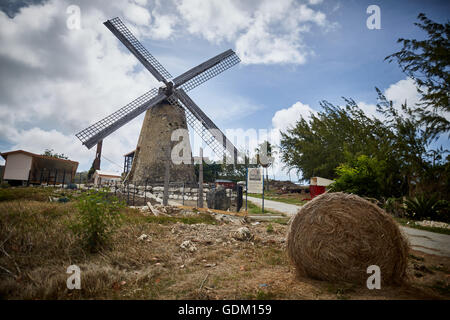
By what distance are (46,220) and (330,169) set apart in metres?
20.4

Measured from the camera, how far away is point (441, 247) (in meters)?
4.69

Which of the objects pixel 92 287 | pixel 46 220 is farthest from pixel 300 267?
pixel 46 220

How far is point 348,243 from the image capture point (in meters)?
2.81

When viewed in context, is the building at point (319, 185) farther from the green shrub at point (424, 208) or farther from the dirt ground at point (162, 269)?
the dirt ground at point (162, 269)

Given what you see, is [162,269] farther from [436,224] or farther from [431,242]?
[436,224]

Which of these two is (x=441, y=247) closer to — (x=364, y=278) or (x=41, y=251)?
(x=364, y=278)

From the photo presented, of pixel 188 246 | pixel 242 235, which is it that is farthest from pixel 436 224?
pixel 188 246

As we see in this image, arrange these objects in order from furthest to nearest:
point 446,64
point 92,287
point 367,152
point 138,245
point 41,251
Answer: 1. point 367,152
2. point 446,64
3. point 138,245
4. point 41,251
5. point 92,287

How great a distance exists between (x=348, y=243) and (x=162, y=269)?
8.43ft

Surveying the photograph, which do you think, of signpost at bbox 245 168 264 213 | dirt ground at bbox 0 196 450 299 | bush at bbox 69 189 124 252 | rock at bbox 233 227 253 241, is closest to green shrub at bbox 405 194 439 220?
dirt ground at bbox 0 196 450 299

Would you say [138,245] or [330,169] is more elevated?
[330,169]

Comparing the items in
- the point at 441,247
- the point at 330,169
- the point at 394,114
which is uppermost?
the point at 394,114

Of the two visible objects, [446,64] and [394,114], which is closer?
[446,64]

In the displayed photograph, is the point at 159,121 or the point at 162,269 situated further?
the point at 159,121
